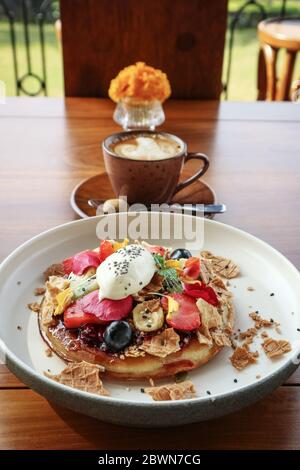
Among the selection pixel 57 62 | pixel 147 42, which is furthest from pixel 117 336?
pixel 57 62

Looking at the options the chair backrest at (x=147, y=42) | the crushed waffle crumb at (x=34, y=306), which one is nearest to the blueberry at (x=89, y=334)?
the crushed waffle crumb at (x=34, y=306)

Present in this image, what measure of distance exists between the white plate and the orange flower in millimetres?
597

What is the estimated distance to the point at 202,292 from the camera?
820mm

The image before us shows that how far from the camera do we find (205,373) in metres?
0.74

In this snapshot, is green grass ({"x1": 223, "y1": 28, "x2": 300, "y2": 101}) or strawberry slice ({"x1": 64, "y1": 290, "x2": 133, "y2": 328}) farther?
green grass ({"x1": 223, "y1": 28, "x2": 300, "y2": 101})

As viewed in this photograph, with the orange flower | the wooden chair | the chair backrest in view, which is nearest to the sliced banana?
the orange flower

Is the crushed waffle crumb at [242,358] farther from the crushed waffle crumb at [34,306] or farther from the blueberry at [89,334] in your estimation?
the crushed waffle crumb at [34,306]

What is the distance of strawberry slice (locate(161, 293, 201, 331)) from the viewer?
2.54ft

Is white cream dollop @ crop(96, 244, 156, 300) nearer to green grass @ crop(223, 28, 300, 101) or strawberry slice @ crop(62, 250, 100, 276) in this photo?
strawberry slice @ crop(62, 250, 100, 276)

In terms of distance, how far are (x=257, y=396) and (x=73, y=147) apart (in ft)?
3.27

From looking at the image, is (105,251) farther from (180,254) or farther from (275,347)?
(275,347)

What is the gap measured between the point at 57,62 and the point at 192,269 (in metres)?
5.00

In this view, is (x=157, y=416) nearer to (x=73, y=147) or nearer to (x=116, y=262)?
(x=116, y=262)

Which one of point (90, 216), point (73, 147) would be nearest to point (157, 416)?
point (90, 216)
